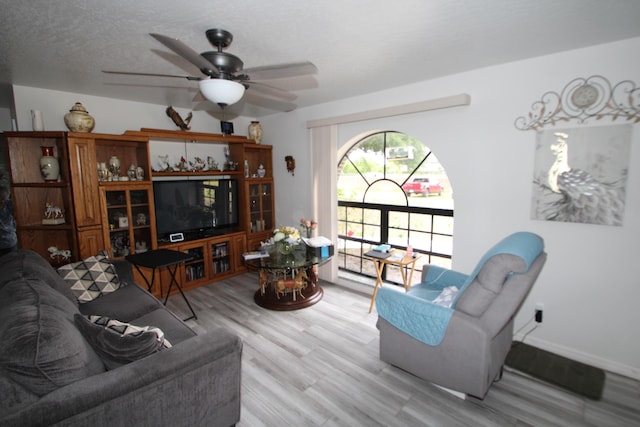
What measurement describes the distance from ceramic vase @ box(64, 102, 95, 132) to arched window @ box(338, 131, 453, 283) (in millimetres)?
2963

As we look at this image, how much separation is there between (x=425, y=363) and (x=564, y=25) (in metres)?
2.37

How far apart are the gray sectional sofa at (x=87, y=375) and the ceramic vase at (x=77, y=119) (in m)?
1.73

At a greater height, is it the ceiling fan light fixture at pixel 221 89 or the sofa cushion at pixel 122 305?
the ceiling fan light fixture at pixel 221 89

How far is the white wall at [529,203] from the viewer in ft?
7.34

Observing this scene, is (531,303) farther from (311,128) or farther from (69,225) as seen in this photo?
(69,225)

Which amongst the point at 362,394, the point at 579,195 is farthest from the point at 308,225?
the point at 579,195

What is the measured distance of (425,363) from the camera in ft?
6.91

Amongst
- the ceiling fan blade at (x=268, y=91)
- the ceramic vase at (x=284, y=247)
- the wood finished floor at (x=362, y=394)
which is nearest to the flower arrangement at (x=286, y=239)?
the ceramic vase at (x=284, y=247)

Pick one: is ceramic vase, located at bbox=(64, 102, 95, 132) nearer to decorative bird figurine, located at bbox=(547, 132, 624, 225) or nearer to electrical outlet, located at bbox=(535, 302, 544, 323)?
decorative bird figurine, located at bbox=(547, 132, 624, 225)

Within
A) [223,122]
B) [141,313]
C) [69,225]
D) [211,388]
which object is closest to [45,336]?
[211,388]

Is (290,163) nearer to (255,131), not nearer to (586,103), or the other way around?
(255,131)

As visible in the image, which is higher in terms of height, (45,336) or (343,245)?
(45,336)

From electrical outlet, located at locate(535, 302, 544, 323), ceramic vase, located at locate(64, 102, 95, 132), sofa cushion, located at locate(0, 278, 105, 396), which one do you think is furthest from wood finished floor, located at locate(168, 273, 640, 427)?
ceramic vase, located at locate(64, 102, 95, 132)

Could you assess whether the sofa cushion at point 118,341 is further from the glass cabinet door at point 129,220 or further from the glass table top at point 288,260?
the glass cabinet door at point 129,220
